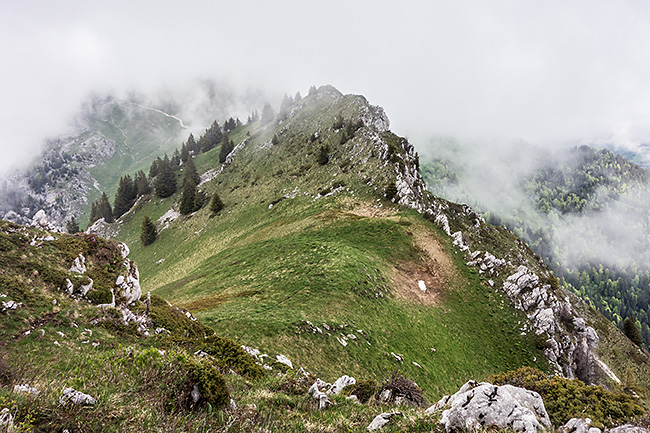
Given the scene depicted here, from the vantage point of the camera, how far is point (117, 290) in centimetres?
1546

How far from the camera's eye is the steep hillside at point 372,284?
2120 centimetres

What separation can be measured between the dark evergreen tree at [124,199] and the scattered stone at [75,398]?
116 m

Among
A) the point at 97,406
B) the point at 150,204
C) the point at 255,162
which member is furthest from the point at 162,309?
the point at 150,204

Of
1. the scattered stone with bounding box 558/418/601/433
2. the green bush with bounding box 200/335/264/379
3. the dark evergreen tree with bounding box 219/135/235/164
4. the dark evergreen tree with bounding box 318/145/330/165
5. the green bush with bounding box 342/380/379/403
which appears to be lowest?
the green bush with bounding box 200/335/264/379

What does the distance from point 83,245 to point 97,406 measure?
645 inches

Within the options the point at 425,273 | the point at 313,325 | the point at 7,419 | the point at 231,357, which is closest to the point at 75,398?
the point at 7,419

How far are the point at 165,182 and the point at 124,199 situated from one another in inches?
758

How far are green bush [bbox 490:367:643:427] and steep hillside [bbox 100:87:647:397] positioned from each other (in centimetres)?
1162

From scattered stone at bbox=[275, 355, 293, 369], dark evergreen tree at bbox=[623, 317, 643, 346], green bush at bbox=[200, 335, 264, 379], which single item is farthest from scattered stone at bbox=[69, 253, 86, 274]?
dark evergreen tree at bbox=[623, 317, 643, 346]

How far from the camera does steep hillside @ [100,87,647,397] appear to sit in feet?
69.6

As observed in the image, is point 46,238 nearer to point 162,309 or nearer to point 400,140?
point 162,309

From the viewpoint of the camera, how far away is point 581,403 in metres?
8.32

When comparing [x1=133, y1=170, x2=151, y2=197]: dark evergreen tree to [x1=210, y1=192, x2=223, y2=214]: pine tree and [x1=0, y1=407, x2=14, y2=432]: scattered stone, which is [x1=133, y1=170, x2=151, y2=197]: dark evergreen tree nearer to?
[x1=210, y1=192, x2=223, y2=214]: pine tree

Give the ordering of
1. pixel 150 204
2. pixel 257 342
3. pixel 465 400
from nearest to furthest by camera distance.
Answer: pixel 465 400, pixel 257 342, pixel 150 204
